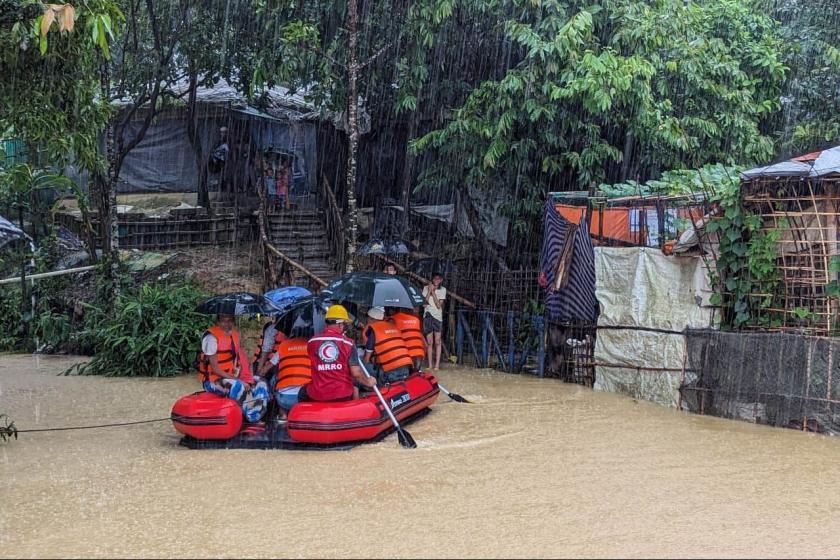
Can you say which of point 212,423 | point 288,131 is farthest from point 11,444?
point 288,131

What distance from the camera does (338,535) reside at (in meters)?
6.38

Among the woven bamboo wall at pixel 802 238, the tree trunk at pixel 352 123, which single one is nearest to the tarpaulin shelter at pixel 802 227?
the woven bamboo wall at pixel 802 238

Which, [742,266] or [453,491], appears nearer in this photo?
[453,491]

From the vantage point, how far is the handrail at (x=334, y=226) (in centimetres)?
1797

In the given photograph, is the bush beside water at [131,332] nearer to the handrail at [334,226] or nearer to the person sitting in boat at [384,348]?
the handrail at [334,226]

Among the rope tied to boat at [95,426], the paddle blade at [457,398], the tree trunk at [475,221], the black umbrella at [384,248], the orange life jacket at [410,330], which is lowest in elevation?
the rope tied to boat at [95,426]

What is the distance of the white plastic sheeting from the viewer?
11.1 meters

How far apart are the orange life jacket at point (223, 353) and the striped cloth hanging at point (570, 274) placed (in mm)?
5427

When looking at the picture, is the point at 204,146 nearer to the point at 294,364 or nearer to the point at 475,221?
the point at 475,221

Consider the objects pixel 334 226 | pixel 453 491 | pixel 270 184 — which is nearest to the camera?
pixel 453 491

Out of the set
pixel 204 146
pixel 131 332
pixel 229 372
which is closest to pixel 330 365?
pixel 229 372

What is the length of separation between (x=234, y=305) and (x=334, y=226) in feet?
31.0

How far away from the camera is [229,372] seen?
31.1 ft

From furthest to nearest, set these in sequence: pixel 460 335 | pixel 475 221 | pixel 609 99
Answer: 1. pixel 475 221
2. pixel 460 335
3. pixel 609 99
